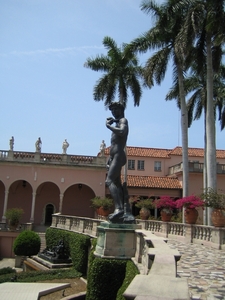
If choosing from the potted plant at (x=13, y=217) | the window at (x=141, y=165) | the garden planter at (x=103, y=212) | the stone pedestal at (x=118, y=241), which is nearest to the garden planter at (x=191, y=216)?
the stone pedestal at (x=118, y=241)

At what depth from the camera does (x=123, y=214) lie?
8.62 m

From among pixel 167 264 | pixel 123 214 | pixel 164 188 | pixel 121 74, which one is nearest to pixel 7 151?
pixel 121 74

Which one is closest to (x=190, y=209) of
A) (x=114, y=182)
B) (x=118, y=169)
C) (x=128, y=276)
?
(x=114, y=182)

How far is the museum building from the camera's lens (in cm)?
2938

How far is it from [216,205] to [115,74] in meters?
16.8

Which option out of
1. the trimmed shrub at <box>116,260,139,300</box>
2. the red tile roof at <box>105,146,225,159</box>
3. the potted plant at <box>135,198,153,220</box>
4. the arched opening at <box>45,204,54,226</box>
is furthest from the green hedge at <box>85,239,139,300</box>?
the red tile roof at <box>105,146,225,159</box>

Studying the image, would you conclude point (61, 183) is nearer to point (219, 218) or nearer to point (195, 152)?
point (195, 152)

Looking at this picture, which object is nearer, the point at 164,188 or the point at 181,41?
the point at 181,41

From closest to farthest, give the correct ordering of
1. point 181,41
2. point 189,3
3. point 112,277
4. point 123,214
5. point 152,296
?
point 152,296, point 112,277, point 123,214, point 181,41, point 189,3

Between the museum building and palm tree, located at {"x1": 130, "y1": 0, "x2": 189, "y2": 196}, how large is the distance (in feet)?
32.3

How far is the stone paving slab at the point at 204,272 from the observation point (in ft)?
18.1

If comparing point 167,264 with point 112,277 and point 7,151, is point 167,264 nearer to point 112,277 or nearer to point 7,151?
point 112,277

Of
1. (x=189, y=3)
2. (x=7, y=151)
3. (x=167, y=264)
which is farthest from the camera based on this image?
(x=7, y=151)

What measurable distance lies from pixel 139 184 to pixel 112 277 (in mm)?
23490
